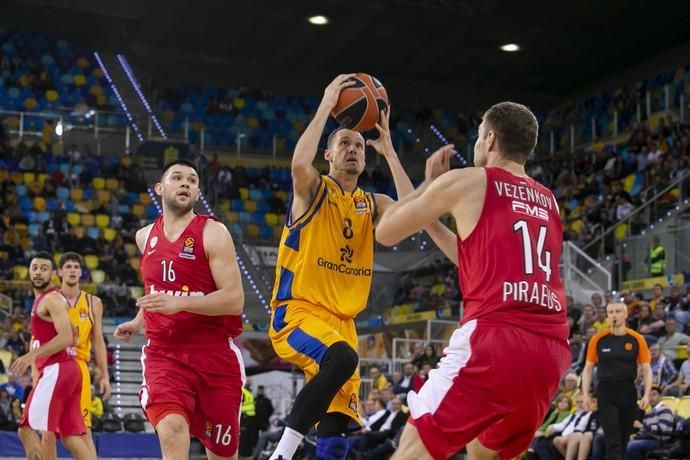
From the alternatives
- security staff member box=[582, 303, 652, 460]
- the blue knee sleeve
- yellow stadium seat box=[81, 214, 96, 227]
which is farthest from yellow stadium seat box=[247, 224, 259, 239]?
the blue knee sleeve

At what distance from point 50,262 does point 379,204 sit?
342 centimetres

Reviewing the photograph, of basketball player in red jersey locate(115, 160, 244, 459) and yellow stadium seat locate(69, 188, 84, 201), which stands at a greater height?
yellow stadium seat locate(69, 188, 84, 201)

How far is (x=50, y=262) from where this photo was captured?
8.85m

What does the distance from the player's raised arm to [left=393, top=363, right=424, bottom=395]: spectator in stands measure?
9.66 metres

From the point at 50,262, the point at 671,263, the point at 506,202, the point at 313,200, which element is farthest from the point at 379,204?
the point at 671,263

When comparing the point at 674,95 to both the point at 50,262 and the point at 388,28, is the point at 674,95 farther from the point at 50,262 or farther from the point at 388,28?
the point at 50,262

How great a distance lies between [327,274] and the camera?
6.40 meters

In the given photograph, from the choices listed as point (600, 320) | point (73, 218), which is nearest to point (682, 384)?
point (600, 320)

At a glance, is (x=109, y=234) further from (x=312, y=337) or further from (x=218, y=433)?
(x=312, y=337)

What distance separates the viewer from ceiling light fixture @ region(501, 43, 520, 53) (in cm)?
2709

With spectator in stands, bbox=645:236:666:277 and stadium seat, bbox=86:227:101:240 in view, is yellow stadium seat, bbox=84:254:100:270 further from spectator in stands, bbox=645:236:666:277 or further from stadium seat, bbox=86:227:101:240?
spectator in stands, bbox=645:236:666:277

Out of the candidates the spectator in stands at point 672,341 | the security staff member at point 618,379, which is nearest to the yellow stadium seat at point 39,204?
the spectator in stands at point 672,341

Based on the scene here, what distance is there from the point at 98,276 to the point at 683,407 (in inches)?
546

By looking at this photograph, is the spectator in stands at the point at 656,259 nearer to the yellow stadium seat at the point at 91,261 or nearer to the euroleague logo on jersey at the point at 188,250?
the yellow stadium seat at the point at 91,261
